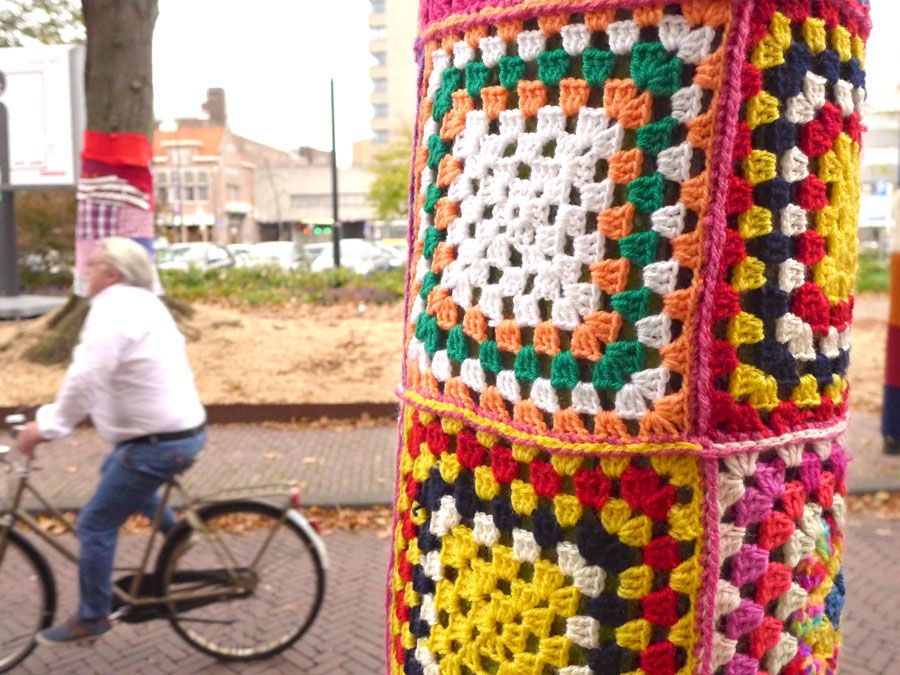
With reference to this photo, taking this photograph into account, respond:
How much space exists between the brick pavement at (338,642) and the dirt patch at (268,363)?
3.90 metres

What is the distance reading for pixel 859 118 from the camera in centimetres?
136

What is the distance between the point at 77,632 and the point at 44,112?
11.2 m

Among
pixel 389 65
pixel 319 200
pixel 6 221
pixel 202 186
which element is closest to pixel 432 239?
pixel 6 221

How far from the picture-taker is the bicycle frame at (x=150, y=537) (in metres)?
3.91

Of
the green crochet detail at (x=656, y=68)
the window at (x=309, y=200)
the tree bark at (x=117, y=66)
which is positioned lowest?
the green crochet detail at (x=656, y=68)

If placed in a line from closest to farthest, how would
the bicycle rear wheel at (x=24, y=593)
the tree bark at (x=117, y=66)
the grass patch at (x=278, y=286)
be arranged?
the bicycle rear wheel at (x=24, y=593) → the tree bark at (x=117, y=66) → the grass patch at (x=278, y=286)

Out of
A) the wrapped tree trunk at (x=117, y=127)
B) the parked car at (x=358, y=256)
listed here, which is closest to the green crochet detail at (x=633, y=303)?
the wrapped tree trunk at (x=117, y=127)

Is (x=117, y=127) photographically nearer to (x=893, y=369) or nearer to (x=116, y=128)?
(x=116, y=128)

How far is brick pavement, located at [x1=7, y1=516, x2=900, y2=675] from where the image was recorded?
410cm

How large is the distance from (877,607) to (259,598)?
3202 mm

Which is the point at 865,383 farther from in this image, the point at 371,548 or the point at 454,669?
the point at 454,669

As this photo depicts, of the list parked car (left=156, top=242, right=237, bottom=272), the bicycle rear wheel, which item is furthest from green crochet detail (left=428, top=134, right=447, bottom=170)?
parked car (left=156, top=242, right=237, bottom=272)

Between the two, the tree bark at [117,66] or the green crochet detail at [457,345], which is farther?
the tree bark at [117,66]

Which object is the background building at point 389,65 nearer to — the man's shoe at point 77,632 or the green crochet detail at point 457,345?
the man's shoe at point 77,632
